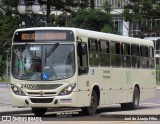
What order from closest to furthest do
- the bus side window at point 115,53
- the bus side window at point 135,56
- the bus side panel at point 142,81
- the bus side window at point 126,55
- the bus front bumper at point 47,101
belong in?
1. the bus front bumper at point 47,101
2. the bus side window at point 115,53
3. the bus side window at point 126,55
4. the bus side window at point 135,56
5. the bus side panel at point 142,81

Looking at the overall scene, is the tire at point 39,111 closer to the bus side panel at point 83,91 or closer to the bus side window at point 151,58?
the bus side panel at point 83,91

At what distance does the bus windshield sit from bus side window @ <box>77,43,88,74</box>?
39 cm

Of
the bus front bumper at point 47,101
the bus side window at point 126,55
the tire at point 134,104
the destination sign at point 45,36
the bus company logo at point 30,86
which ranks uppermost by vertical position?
the destination sign at point 45,36

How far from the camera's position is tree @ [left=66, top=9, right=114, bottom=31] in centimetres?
6656

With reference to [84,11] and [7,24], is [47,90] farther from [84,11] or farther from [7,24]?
[7,24]

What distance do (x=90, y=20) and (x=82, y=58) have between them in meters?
45.7

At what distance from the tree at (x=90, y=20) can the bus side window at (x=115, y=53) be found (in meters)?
40.6

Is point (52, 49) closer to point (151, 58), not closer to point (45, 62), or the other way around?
point (45, 62)

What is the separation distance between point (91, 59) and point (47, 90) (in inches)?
95.8

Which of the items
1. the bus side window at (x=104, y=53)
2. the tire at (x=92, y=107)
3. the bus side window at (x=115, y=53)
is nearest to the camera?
the tire at (x=92, y=107)

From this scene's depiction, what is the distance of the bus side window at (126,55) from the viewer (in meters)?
26.0

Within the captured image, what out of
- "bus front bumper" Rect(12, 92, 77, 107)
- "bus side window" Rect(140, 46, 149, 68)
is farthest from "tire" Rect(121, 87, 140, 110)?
"bus front bumper" Rect(12, 92, 77, 107)

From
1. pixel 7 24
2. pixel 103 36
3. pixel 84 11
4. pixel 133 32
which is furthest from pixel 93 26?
pixel 103 36

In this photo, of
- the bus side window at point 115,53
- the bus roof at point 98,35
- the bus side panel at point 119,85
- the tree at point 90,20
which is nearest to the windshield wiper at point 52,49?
the bus roof at point 98,35
